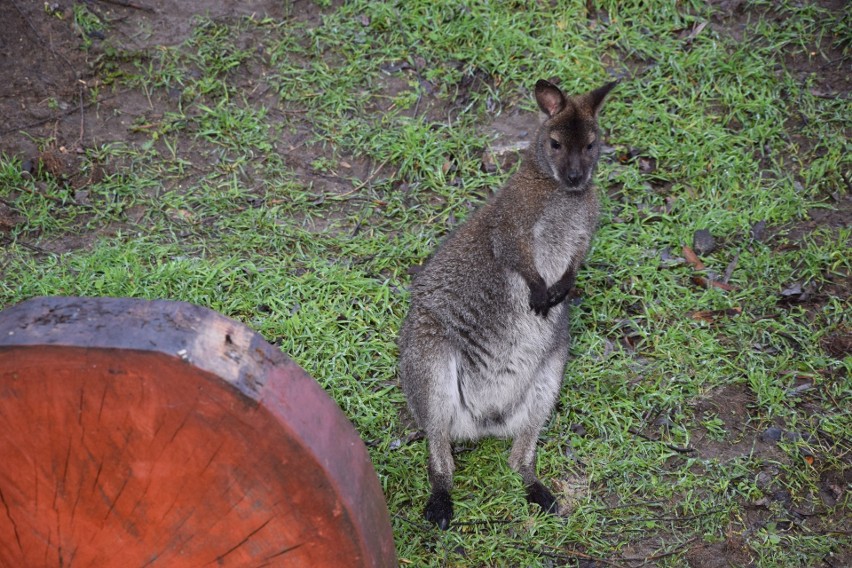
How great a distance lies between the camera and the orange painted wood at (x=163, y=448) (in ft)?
6.55

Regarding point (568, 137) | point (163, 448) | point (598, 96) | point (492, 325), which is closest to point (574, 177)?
point (568, 137)

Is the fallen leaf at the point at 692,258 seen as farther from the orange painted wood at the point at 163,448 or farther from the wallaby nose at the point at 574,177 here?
the orange painted wood at the point at 163,448

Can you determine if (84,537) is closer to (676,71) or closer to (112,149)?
(112,149)

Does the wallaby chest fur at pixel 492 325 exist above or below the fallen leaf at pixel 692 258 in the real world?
above

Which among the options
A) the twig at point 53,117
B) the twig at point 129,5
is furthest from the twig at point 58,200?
the twig at point 129,5

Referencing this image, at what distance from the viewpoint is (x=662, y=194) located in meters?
5.64

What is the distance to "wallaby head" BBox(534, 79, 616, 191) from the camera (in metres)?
4.20

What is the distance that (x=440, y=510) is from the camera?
400cm

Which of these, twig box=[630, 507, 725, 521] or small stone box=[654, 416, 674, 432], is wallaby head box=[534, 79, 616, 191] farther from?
twig box=[630, 507, 725, 521]

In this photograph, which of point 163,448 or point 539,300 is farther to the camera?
point 539,300

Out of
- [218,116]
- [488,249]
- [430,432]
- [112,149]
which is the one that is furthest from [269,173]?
[430,432]

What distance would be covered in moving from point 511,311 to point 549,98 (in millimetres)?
1072

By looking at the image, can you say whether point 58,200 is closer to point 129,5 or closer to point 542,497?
point 129,5

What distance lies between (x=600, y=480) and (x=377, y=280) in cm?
171
